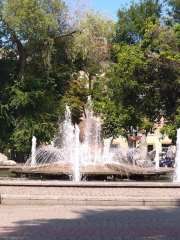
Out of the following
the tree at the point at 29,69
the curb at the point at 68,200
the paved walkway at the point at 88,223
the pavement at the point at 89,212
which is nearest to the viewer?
the paved walkway at the point at 88,223

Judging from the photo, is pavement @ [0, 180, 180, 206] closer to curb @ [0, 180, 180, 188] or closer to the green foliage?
curb @ [0, 180, 180, 188]

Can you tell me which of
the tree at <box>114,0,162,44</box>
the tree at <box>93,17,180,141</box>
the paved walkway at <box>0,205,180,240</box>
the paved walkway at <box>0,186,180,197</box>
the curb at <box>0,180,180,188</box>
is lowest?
the paved walkway at <box>0,205,180,240</box>

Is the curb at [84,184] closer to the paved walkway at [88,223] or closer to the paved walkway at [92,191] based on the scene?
the paved walkway at [92,191]

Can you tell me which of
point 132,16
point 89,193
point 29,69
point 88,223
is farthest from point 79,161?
point 132,16

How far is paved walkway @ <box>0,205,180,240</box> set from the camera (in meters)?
7.25

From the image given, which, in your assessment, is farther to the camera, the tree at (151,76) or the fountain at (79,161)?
the tree at (151,76)

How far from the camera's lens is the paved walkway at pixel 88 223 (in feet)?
23.8

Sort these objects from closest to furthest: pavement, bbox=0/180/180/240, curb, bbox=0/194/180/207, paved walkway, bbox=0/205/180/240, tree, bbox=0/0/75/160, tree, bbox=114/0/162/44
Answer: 1. paved walkway, bbox=0/205/180/240
2. pavement, bbox=0/180/180/240
3. curb, bbox=0/194/180/207
4. tree, bbox=0/0/75/160
5. tree, bbox=114/0/162/44

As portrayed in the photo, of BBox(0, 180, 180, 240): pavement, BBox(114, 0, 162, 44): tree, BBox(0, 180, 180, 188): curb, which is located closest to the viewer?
BBox(0, 180, 180, 240): pavement

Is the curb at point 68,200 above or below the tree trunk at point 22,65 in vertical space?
below

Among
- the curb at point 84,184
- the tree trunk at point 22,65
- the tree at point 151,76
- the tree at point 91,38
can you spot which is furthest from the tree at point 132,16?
the curb at point 84,184

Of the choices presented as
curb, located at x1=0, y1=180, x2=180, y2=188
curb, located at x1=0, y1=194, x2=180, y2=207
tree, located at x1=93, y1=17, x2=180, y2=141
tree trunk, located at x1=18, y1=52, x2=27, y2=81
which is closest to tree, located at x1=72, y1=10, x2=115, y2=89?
tree, located at x1=93, y1=17, x2=180, y2=141

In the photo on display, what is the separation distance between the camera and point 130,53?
98.4ft

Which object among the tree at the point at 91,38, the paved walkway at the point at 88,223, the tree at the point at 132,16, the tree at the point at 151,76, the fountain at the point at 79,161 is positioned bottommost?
the paved walkway at the point at 88,223
